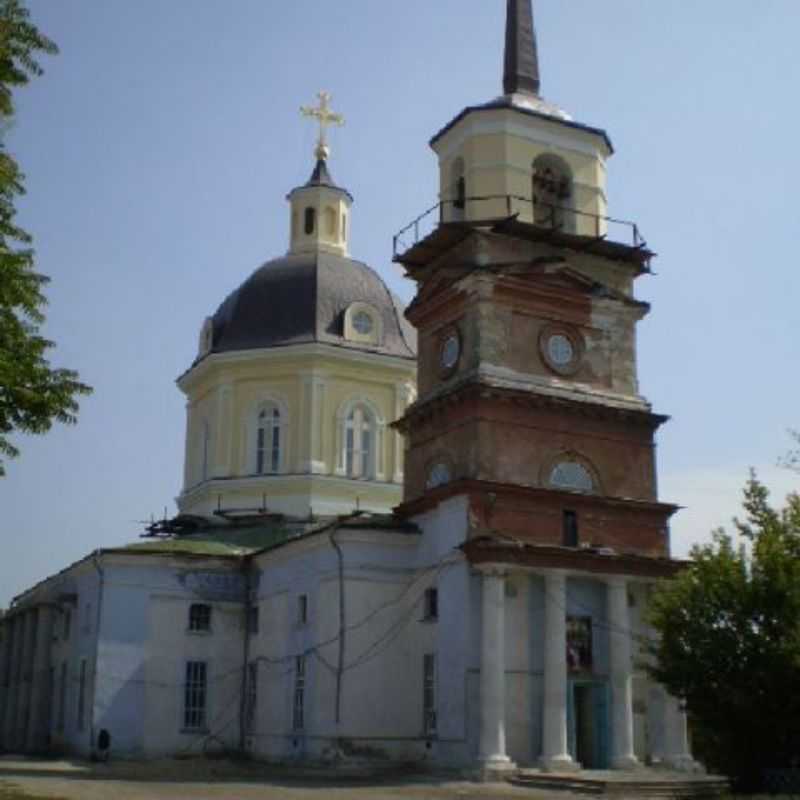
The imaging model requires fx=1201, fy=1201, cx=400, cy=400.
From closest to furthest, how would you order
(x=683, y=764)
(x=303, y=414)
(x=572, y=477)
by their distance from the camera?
(x=683, y=764) < (x=572, y=477) < (x=303, y=414)

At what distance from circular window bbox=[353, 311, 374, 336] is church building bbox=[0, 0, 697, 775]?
2190 millimetres

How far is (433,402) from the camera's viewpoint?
33.1 m

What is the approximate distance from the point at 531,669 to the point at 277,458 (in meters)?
14.7

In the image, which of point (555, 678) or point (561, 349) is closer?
point (555, 678)

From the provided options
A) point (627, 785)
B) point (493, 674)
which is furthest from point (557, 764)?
point (627, 785)

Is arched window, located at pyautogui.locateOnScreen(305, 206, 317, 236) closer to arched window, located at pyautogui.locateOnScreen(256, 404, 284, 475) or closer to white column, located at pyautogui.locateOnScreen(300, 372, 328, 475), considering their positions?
white column, located at pyautogui.locateOnScreen(300, 372, 328, 475)

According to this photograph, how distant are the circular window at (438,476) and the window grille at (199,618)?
29.4ft

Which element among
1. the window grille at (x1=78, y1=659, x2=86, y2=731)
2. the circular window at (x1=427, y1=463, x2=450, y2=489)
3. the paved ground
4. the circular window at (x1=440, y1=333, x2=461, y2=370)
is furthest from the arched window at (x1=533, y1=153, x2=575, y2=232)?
the window grille at (x1=78, y1=659, x2=86, y2=731)

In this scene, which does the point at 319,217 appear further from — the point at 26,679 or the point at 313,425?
the point at 26,679

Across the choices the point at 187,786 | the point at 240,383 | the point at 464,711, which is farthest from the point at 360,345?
Answer: the point at 187,786

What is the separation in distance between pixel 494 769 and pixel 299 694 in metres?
7.78

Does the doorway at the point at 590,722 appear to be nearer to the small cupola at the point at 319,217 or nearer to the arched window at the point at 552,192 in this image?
the arched window at the point at 552,192

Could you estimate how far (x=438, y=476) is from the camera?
33188mm

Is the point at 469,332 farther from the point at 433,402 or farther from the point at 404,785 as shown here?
the point at 404,785
